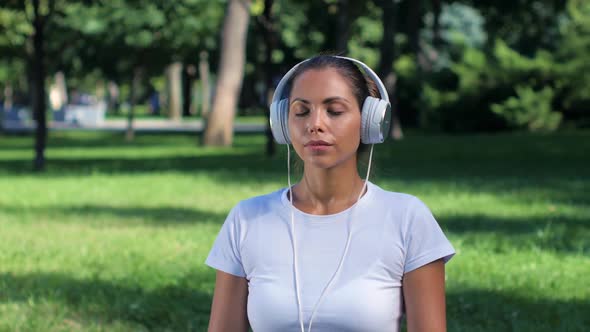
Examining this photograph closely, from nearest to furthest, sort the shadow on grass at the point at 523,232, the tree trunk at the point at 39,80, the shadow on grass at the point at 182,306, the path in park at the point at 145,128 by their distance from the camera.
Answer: the shadow on grass at the point at 182,306 → the shadow on grass at the point at 523,232 → the tree trunk at the point at 39,80 → the path in park at the point at 145,128

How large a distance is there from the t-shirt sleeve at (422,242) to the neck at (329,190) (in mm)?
198

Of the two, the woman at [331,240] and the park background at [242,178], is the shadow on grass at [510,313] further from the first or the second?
the woman at [331,240]

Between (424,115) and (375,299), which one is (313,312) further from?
(424,115)

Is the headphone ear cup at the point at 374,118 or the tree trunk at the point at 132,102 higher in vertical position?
the headphone ear cup at the point at 374,118

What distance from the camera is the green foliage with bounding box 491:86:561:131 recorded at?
35.9m

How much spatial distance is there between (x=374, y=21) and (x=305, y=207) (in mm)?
52475

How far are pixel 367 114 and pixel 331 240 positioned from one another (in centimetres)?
36

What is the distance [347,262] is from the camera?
3021 millimetres

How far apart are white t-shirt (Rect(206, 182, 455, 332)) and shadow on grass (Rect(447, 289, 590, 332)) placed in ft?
10.4

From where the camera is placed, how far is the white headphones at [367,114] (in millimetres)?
3102

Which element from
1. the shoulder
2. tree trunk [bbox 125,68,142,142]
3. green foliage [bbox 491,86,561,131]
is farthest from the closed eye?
green foliage [bbox 491,86,561,131]

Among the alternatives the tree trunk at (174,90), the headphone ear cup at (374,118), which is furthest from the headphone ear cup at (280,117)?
the tree trunk at (174,90)

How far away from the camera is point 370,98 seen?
123 inches

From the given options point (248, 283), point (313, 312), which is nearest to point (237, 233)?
point (248, 283)
